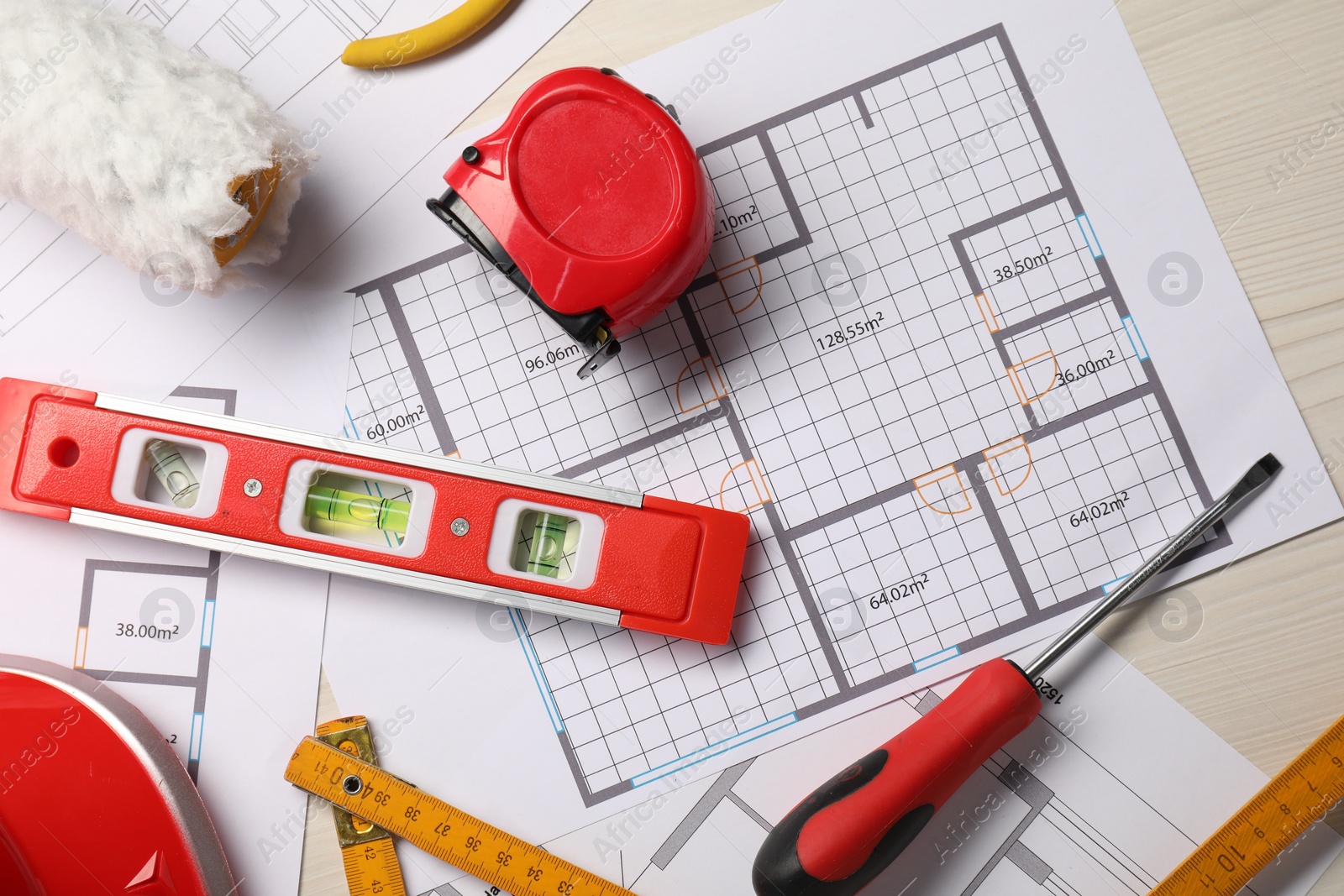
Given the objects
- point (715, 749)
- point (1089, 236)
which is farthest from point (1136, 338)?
point (715, 749)

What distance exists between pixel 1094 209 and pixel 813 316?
0.30 meters

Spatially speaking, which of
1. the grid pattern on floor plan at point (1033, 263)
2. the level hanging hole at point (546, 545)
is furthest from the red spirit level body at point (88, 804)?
the grid pattern on floor plan at point (1033, 263)

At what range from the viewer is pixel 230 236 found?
741 millimetres

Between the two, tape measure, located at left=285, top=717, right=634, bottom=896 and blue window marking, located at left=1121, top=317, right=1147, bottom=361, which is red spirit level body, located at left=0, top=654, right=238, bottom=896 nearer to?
tape measure, located at left=285, top=717, right=634, bottom=896

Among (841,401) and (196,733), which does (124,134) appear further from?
(841,401)

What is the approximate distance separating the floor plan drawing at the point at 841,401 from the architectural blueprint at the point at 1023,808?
5cm

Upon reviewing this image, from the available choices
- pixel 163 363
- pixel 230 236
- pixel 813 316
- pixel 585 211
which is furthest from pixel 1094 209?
pixel 163 363

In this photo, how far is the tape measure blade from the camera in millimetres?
812

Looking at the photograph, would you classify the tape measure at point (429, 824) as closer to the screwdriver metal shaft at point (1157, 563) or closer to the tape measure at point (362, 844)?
the tape measure at point (362, 844)

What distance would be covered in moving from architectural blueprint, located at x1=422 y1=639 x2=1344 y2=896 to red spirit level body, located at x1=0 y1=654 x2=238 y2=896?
0.78 ft

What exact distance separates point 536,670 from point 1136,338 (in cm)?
68

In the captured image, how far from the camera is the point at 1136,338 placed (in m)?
0.82

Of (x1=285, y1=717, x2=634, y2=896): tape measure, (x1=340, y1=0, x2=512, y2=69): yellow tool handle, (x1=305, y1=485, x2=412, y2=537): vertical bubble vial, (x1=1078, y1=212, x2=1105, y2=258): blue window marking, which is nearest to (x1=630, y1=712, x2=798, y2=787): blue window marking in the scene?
(x1=285, y1=717, x2=634, y2=896): tape measure

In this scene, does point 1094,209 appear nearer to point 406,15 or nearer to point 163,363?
point 406,15
